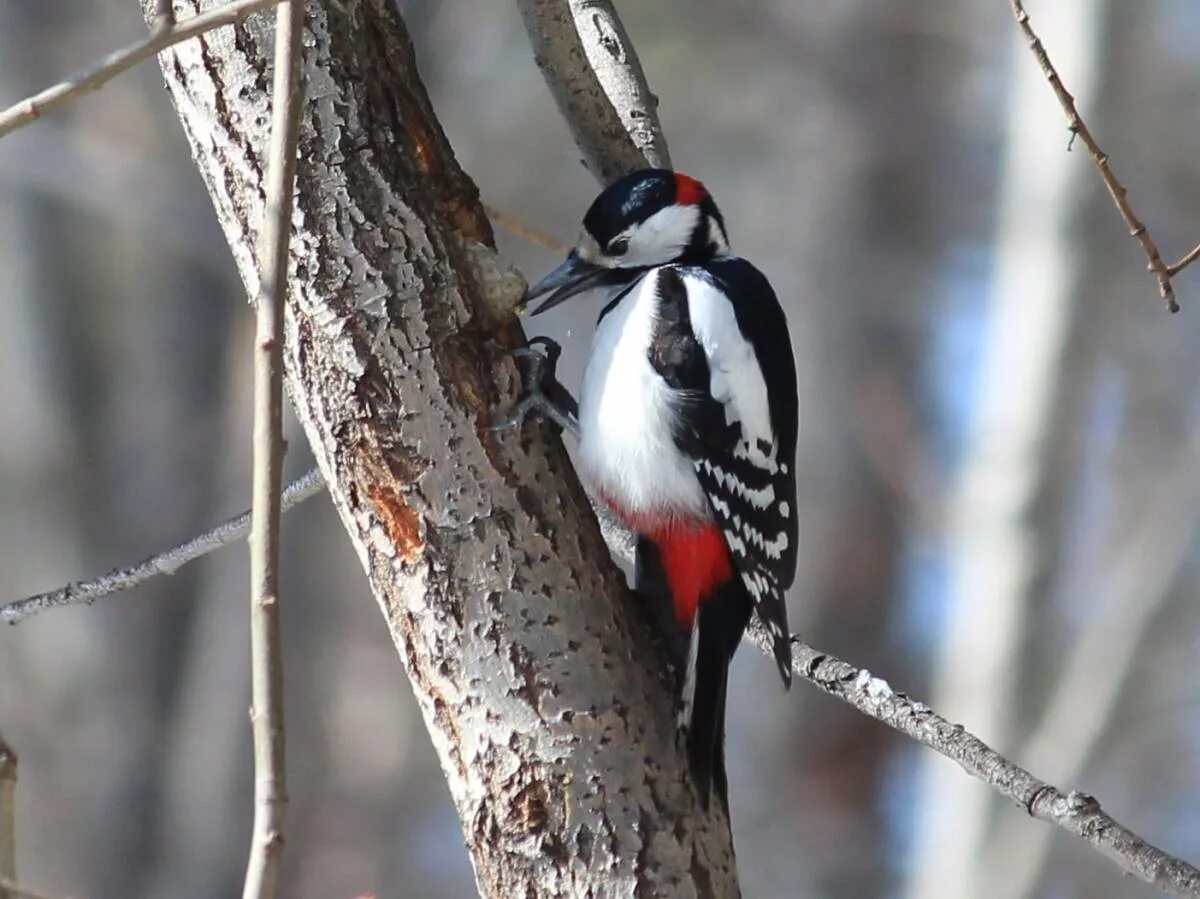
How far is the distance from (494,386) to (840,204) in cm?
697

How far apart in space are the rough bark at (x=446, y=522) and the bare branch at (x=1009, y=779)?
30 cm

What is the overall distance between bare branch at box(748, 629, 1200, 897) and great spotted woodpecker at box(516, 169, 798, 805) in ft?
0.76

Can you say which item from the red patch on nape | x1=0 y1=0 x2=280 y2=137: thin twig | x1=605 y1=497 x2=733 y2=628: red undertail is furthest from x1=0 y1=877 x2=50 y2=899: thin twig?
the red patch on nape

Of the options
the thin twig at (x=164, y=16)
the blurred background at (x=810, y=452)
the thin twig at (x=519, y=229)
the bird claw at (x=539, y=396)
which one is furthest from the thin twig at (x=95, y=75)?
the blurred background at (x=810, y=452)

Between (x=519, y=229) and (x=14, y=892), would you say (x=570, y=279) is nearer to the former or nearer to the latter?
(x=519, y=229)

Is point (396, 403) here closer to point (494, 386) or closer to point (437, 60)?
point (494, 386)

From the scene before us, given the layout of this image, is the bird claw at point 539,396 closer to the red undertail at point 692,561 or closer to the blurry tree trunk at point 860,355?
the red undertail at point 692,561

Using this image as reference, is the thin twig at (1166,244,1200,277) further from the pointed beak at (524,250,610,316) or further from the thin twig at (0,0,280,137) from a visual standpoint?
the thin twig at (0,0,280,137)

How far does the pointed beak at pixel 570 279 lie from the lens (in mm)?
2764

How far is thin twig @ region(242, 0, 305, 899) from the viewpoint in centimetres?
124

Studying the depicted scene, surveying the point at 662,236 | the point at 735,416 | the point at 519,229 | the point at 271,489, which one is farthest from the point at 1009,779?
the point at 662,236

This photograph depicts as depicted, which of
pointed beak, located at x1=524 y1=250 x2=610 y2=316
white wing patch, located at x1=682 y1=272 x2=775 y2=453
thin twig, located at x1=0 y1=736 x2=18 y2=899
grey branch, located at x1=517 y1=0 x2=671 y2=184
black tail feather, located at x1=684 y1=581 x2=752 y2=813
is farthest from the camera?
pointed beak, located at x1=524 y1=250 x2=610 y2=316

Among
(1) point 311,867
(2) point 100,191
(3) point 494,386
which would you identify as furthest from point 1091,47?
(1) point 311,867

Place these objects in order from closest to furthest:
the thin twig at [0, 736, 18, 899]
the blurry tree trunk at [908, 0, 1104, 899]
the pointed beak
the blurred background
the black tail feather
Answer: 1. the thin twig at [0, 736, 18, 899]
2. the black tail feather
3. the pointed beak
4. the blurry tree trunk at [908, 0, 1104, 899]
5. the blurred background
